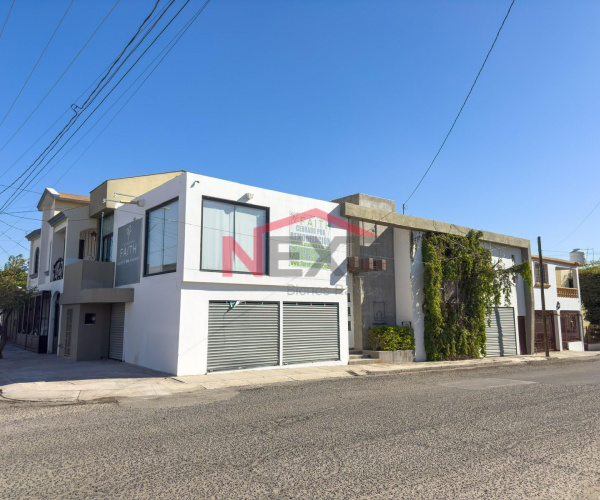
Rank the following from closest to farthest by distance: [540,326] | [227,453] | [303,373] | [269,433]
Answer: [227,453], [269,433], [303,373], [540,326]

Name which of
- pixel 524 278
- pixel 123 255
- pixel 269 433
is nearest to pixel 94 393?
pixel 269 433

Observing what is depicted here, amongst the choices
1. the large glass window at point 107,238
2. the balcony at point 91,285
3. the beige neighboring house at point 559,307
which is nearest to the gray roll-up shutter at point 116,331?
the balcony at point 91,285

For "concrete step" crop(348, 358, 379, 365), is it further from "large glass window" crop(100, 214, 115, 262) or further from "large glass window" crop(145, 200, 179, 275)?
"large glass window" crop(100, 214, 115, 262)

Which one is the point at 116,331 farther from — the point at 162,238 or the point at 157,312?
the point at 162,238

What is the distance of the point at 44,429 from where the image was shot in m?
7.44

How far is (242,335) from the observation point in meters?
15.9

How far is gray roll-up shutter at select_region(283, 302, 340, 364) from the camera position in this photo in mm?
17203

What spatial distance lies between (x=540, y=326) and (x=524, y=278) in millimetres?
4852

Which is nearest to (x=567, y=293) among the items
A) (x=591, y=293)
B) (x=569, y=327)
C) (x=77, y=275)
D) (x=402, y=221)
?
(x=569, y=327)

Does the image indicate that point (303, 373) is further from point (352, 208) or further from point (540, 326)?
point (540, 326)

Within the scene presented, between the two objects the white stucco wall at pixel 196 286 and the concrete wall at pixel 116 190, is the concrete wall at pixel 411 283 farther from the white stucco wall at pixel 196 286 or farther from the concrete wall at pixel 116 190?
the concrete wall at pixel 116 190

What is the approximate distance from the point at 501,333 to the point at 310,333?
13.2 meters

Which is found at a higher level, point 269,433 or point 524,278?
point 524,278

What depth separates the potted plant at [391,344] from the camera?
19.5m
